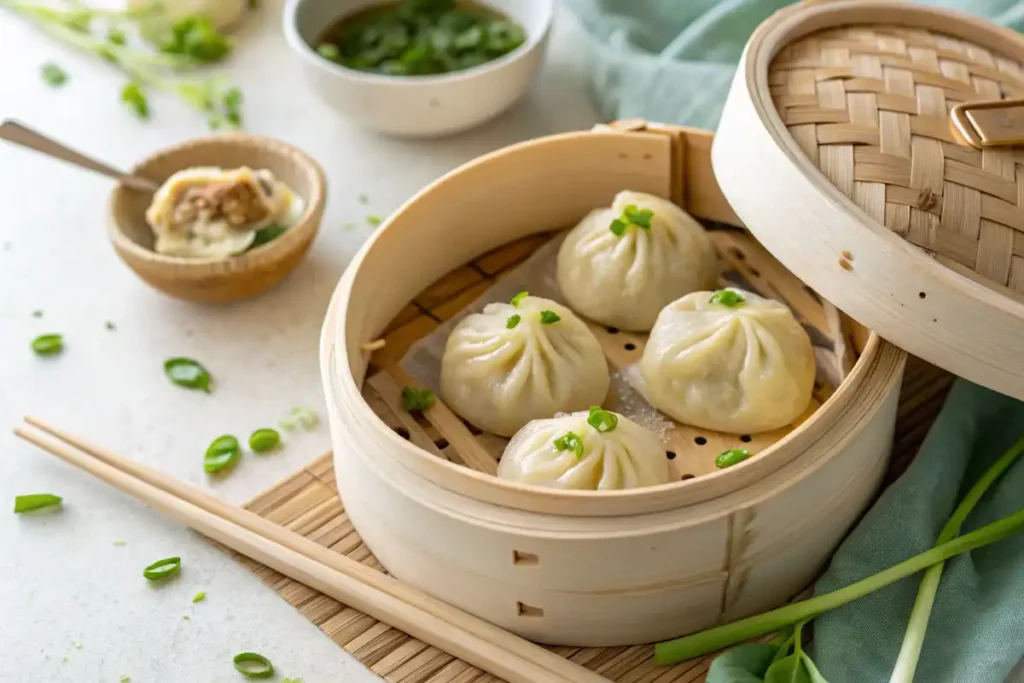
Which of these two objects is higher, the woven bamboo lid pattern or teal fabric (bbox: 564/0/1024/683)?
the woven bamboo lid pattern

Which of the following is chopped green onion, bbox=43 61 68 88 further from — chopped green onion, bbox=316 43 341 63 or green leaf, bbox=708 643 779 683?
green leaf, bbox=708 643 779 683

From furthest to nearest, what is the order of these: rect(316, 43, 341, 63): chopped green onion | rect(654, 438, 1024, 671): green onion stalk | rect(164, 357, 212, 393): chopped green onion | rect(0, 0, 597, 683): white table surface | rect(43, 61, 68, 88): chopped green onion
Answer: rect(43, 61, 68, 88): chopped green onion
rect(316, 43, 341, 63): chopped green onion
rect(164, 357, 212, 393): chopped green onion
rect(0, 0, 597, 683): white table surface
rect(654, 438, 1024, 671): green onion stalk

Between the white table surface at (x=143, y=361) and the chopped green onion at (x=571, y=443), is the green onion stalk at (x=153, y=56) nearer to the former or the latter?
the white table surface at (x=143, y=361)

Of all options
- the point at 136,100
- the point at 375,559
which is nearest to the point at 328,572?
the point at 375,559

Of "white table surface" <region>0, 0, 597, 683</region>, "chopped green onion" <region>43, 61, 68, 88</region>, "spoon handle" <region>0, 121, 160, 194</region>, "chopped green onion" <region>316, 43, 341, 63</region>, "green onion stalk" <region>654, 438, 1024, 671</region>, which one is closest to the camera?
"green onion stalk" <region>654, 438, 1024, 671</region>

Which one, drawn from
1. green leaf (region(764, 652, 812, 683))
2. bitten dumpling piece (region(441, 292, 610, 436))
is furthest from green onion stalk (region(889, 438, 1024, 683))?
bitten dumpling piece (region(441, 292, 610, 436))

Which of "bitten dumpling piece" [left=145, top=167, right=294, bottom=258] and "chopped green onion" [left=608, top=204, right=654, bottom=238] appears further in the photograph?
"bitten dumpling piece" [left=145, top=167, right=294, bottom=258]
